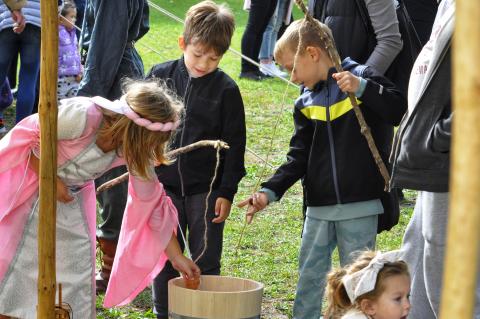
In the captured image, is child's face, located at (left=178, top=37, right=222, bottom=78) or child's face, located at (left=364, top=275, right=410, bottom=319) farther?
child's face, located at (left=178, top=37, right=222, bottom=78)

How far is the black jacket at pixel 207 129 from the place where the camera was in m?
4.04

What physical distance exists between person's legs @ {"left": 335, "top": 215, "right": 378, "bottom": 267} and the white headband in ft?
1.74

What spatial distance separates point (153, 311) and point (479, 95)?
3.60 m

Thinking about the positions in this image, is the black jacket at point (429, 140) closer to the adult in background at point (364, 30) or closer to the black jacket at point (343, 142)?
the black jacket at point (343, 142)

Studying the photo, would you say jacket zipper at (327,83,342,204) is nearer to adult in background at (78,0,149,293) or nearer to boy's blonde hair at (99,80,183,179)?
boy's blonde hair at (99,80,183,179)

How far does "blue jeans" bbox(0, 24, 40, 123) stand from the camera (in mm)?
8039

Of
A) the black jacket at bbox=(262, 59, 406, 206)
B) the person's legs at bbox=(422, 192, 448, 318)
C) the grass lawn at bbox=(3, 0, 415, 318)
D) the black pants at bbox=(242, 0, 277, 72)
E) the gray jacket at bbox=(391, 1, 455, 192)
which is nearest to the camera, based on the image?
the gray jacket at bbox=(391, 1, 455, 192)

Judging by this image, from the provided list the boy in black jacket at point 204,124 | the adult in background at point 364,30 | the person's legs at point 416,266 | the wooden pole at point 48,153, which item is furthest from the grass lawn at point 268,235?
the wooden pole at point 48,153

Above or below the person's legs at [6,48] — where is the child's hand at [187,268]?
below

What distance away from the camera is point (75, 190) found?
3623 millimetres

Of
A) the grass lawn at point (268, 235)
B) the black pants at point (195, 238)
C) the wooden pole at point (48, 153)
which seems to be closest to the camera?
the wooden pole at point (48, 153)

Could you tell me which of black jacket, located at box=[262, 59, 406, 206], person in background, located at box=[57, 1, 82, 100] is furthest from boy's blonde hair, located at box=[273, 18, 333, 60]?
person in background, located at box=[57, 1, 82, 100]

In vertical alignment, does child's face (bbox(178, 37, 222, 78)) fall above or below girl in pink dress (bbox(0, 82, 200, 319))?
above

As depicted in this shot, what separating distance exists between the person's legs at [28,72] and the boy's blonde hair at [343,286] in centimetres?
526
